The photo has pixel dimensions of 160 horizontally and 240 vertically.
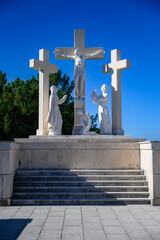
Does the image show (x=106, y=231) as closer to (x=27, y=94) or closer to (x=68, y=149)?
(x=68, y=149)

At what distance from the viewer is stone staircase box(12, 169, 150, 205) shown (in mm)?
7594

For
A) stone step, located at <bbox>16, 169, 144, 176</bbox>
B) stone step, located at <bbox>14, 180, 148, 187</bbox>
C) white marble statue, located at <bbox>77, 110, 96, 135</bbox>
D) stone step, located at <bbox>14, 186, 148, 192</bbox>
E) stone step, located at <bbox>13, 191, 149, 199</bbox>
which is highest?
white marble statue, located at <bbox>77, 110, 96, 135</bbox>

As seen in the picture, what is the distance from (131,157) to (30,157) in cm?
340

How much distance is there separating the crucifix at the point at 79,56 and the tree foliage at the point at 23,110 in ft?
28.9

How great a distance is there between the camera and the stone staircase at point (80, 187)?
759cm

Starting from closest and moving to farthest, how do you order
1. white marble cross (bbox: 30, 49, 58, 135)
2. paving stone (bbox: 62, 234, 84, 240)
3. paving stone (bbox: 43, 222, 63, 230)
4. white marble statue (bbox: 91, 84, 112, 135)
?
paving stone (bbox: 62, 234, 84, 240) → paving stone (bbox: 43, 222, 63, 230) → white marble statue (bbox: 91, 84, 112, 135) → white marble cross (bbox: 30, 49, 58, 135)

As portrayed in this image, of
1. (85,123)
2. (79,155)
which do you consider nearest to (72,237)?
(79,155)

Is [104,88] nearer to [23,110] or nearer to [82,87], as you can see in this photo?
[82,87]

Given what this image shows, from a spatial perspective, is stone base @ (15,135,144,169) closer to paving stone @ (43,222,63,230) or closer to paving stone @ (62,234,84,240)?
paving stone @ (43,222,63,230)

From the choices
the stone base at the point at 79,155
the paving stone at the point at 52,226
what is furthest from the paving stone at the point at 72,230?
the stone base at the point at 79,155

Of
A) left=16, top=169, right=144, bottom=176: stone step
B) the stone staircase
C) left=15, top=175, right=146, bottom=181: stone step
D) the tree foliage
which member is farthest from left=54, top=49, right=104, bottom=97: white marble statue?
the tree foliage

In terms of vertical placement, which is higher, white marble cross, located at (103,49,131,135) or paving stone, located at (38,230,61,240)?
white marble cross, located at (103,49,131,135)

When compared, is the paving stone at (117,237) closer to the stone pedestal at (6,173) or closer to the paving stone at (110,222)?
the paving stone at (110,222)

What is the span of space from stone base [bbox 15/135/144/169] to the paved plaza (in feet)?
6.99
